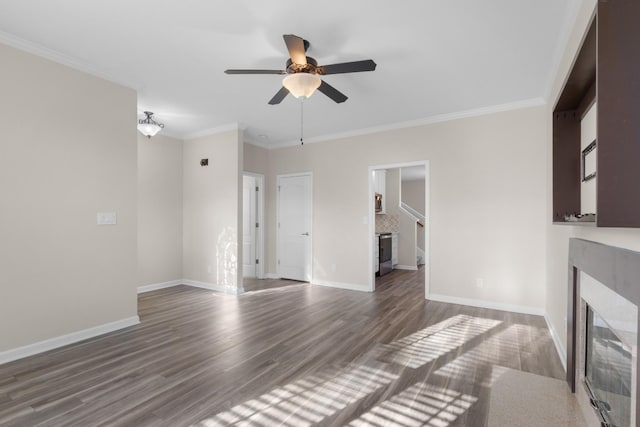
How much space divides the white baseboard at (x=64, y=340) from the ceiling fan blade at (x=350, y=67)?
327cm

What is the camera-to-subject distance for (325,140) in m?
5.51

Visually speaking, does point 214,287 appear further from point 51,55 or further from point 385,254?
point 51,55

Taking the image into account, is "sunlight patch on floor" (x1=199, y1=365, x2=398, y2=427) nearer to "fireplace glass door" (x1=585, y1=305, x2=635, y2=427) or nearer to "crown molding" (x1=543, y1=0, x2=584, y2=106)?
"fireplace glass door" (x1=585, y1=305, x2=635, y2=427)

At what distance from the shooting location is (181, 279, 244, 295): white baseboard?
4.85 m

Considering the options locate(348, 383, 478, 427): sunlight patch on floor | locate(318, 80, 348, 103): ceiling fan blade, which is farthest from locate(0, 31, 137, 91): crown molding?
locate(348, 383, 478, 427): sunlight patch on floor

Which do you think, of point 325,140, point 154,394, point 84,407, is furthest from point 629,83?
point 325,140

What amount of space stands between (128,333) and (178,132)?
339cm

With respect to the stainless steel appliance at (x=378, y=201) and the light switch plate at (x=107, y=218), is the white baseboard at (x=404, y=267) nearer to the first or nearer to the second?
the stainless steel appliance at (x=378, y=201)

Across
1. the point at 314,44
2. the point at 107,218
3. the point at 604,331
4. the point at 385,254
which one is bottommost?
the point at 385,254

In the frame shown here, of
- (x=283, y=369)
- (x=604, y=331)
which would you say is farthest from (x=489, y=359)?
(x=283, y=369)

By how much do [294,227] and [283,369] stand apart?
3622 mm

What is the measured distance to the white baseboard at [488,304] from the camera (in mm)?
3818

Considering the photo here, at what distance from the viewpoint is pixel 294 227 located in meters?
5.95

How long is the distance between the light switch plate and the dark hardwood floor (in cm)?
114
